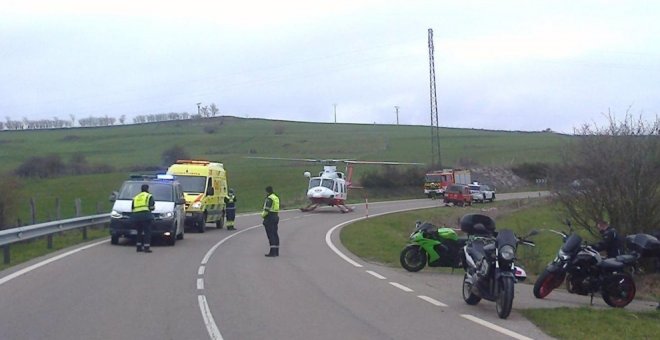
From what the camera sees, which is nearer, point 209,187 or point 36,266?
point 36,266

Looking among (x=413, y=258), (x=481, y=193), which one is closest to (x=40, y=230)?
(x=413, y=258)

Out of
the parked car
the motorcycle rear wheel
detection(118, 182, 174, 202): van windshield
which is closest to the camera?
the motorcycle rear wheel

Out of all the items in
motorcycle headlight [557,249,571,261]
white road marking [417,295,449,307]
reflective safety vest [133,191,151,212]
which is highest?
reflective safety vest [133,191,151,212]

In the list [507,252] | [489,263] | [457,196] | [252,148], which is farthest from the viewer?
[252,148]

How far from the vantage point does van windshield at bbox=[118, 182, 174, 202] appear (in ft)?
88.1

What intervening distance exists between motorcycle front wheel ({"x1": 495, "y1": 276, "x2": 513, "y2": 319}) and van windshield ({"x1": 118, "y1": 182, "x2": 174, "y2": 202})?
53.1 ft

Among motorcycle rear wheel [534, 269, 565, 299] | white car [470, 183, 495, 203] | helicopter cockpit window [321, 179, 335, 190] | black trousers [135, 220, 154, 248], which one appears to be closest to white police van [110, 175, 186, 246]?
black trousers [135, 220, 154, 248]

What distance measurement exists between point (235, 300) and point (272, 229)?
8.65 m

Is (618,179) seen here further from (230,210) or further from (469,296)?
(230,210)

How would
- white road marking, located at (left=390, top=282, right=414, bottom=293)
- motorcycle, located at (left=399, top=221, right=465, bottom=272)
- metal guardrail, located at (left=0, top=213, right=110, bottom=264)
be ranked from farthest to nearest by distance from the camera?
1. metal guardrail, located at (left=0, top=213, right=110, bottom=264)
2. motorcycle, located at (left=399, top=221, right=465, bottom=272)
3. white road marking, located at (left=390, top=282, right=414, bottom=293)

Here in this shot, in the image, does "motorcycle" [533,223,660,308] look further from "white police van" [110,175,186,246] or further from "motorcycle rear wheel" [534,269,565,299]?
"white police van" [110,175,186,246]

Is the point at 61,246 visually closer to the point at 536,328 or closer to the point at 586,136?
the point at 586,136

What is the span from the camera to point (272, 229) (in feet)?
74.6

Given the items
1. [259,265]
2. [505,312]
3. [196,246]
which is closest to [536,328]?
[505,312]
